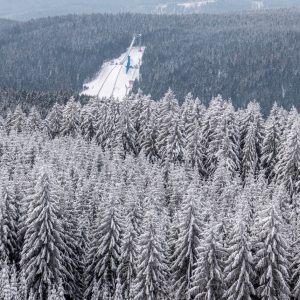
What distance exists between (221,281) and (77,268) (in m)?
14.6

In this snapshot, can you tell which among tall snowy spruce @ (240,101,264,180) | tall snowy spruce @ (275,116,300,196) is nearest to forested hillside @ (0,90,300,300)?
tall snowy spruce @ (275,116,300,196)

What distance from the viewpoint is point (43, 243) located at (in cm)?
4638

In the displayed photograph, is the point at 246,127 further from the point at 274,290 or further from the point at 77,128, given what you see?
the point at 274,290

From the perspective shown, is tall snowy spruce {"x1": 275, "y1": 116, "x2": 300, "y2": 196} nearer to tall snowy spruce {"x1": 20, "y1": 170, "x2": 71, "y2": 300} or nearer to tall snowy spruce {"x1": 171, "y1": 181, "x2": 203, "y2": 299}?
tall snowy spruce {"x1": 171, "y1": 181, "x2": 203, "y2": 299}

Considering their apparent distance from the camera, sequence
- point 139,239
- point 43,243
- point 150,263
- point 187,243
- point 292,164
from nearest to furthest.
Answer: point 150,263 → point 187,243 → point 43,243 → point 139,239 → point 292,164

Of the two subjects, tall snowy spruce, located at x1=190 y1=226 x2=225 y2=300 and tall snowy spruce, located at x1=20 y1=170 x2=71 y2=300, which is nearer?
tall snowy spruce, located at x1=190 y1=226 x2=225 y2=300

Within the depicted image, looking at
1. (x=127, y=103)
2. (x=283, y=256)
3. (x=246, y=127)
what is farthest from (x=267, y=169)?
(x=283, y=256)

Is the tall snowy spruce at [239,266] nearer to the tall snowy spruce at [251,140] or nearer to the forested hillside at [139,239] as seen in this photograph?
the forested hillside at [139,239]

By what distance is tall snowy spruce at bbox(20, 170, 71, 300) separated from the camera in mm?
45688

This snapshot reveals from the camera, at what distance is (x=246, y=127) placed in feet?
292

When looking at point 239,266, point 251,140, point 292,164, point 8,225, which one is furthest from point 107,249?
point 251,140

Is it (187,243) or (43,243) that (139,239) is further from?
(43,243)

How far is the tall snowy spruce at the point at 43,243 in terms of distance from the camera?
45.7m

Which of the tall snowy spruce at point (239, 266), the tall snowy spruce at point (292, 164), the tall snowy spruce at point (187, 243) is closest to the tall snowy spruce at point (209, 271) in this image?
the tall snowy spruce at point (239, 266)
